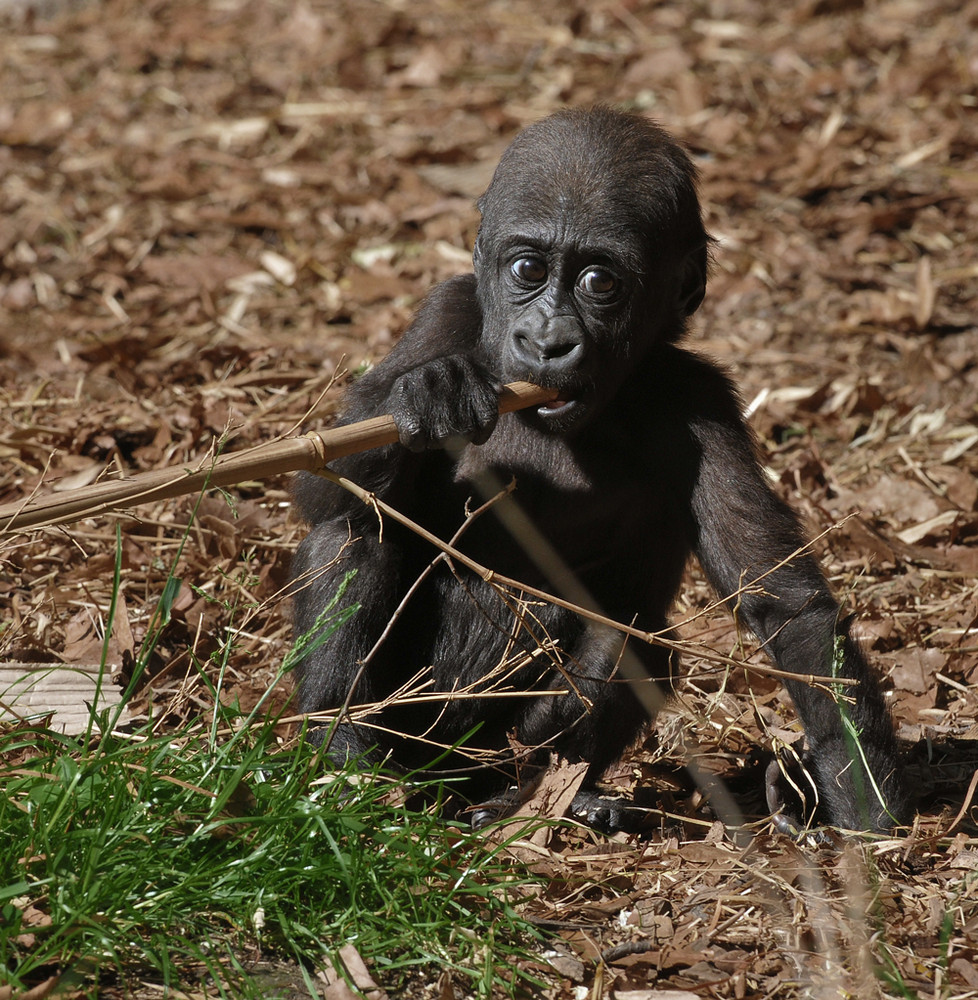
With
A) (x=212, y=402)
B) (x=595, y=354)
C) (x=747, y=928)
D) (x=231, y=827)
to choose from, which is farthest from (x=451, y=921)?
(x=212, y=402)

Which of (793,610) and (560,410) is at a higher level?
(560,410)

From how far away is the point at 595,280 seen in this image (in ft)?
14.8

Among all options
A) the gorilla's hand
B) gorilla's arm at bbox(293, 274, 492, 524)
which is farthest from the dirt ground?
the gorilla's hand

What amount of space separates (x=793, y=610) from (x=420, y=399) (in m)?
1.54

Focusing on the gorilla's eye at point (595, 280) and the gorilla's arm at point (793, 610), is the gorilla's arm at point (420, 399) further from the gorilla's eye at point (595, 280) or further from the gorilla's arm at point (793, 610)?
the gorilla's arm at point (793, 610)

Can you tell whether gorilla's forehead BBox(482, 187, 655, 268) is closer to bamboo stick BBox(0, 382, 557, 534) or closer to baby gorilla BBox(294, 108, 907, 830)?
baby gorilla BBox(294, 108, 907, 830)

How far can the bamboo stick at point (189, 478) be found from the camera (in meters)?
3.25

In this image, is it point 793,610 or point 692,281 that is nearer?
point 793,610

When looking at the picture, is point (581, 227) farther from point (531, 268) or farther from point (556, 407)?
point (556, 407)

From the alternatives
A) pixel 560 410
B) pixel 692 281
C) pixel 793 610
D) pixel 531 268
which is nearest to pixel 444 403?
pixel 560 410

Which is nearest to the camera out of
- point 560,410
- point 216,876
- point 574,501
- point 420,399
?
point 216,876

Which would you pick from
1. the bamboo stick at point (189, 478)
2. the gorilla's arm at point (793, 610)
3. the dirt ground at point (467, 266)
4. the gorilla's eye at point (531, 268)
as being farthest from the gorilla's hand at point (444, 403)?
the gorilla's arm at point (793, 610)

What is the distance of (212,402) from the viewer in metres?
6.71

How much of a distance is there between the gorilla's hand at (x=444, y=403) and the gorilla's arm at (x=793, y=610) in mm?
920
